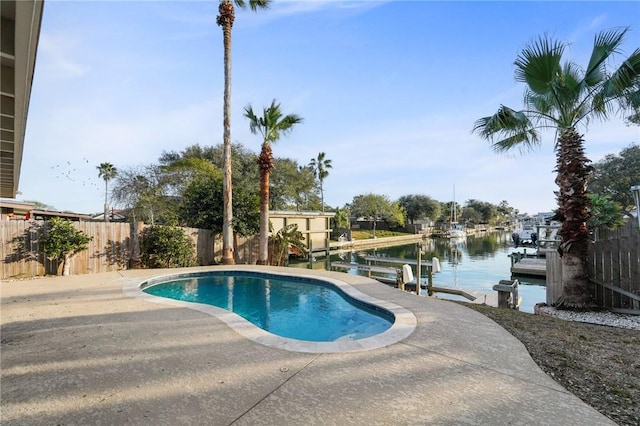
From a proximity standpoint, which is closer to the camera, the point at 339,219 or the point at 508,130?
the point at 508,130

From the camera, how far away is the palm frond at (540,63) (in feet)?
18.9

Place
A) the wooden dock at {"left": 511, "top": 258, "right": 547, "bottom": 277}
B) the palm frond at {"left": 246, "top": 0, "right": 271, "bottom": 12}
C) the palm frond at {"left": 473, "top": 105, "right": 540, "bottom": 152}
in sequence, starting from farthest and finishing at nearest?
the wooden dock at {"left": 511, "top": 258, "right": 547, "bottom": 277}
the palm frond at {"left": 246, "top": 0, "right": 271, "bottom": 12}
the palm frond at {"left": 473, "top": 105, "right": 540, "bottom": 152}

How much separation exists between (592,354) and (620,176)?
22444 millimetres

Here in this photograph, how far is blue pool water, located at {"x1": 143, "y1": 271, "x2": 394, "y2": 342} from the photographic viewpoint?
556 centimetres

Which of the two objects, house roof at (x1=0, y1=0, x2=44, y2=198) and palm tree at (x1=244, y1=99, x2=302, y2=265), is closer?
house roof at (x1=0, y1=0, x2=44, y2=198)

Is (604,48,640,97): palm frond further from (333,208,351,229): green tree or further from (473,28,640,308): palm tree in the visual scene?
(333,208,351,229): green tree

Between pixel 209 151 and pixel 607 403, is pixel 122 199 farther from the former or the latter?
pixel 607 403

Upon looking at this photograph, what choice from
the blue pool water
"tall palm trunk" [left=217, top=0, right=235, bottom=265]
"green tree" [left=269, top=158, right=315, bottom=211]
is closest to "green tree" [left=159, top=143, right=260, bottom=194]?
"green tree" [left=269, top=158, right=315, bottom=211]

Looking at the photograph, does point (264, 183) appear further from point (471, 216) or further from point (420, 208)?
point (471, 216)

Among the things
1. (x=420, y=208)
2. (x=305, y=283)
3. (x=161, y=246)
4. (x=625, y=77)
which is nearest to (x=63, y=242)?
(x=161, y=246)

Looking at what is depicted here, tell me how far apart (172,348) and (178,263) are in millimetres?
8290

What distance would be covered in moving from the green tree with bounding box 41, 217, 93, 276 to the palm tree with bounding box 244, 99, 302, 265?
585 cm

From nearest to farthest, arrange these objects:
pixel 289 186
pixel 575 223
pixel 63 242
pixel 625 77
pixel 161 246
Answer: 1. pixel 625 77
2. pixel 575 223
3. pixel 63 242
4. pixel 161 246
5. pixel 289 186

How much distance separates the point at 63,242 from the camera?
872 cm
